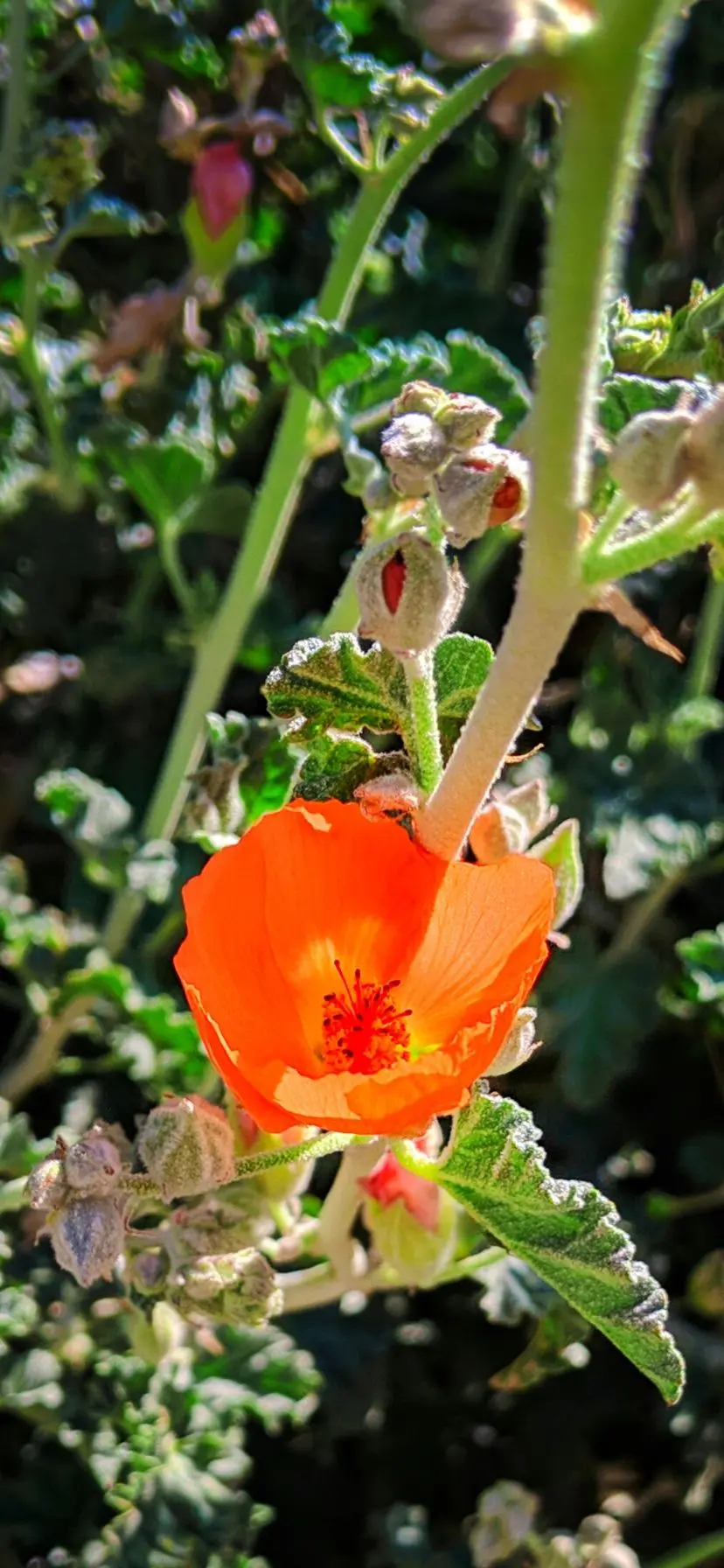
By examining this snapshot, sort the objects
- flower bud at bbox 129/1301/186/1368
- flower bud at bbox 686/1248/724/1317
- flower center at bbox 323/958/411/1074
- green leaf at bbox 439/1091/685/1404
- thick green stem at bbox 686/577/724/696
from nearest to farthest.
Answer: green leaf at bbox 439/1091/685/1404, flower center at bbox 323/958/411/1074, flower bud at bbox 129/1301/186/1368, flower bud at bbox 686/1248/724/1317, thick green stem at bbox 686/577/724/696

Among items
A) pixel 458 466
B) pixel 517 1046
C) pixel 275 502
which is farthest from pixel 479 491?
pixel 275 502

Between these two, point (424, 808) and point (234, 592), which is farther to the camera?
point (234, 592)

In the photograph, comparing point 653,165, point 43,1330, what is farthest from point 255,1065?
point 653,165

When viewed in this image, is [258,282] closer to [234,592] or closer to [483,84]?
[234,592]

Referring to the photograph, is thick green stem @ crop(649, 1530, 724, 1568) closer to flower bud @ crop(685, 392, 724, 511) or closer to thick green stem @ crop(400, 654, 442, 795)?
thick green stem @ crop(400, 654, 442, 795)

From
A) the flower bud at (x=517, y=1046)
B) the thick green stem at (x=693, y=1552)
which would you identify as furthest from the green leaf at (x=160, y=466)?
the thick green stem at (x=693, y=1552)

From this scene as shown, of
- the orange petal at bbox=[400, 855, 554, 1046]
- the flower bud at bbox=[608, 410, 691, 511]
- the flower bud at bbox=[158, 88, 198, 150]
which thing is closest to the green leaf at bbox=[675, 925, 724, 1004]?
the orange petal at bbox=[400, 855, 554, 1046]
